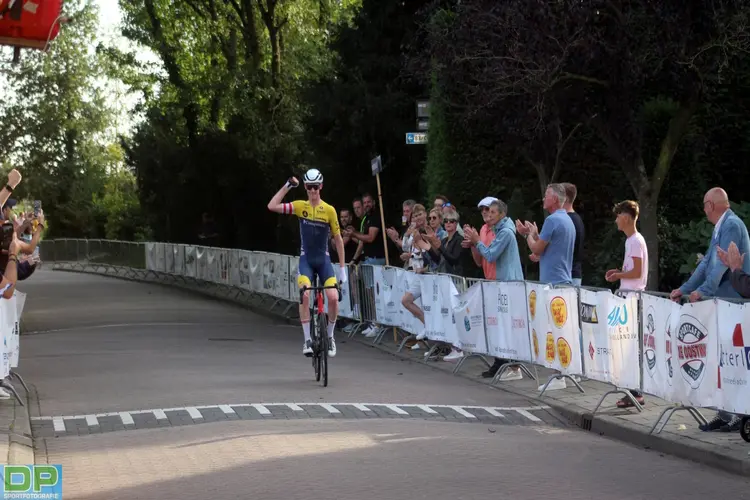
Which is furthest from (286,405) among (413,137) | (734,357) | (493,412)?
(413,137)

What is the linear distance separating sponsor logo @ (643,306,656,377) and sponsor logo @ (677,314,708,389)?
1.82 ft

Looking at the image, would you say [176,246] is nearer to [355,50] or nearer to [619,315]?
[355,50]

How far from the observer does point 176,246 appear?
128 ft

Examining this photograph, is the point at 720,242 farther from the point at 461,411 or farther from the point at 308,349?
the point at 308,349

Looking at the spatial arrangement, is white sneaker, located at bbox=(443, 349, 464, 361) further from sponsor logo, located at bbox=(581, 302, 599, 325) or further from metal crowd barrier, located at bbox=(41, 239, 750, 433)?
sponsor logo, located at bbox=(581, 302, 599, 325)

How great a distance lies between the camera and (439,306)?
679 inches

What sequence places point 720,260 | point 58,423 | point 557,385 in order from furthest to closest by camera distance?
point 557,385 < point 58,423 < point 720,260

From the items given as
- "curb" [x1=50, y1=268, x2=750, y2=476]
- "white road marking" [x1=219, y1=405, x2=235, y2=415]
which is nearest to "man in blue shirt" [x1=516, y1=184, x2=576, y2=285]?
"curb" [x1=50, y1=268, x2=750, y2=476]

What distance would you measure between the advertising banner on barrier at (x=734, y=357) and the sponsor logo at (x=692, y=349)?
291mm

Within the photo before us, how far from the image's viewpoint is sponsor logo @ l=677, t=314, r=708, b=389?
10.3m

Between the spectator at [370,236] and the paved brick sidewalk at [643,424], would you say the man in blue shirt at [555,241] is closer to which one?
the paved brick sidewalk at [643,424]

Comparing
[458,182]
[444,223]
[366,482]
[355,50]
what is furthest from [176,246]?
[366,482]

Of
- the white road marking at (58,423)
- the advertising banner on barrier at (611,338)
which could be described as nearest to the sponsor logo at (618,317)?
the advertising banner on barrier at (611,338)

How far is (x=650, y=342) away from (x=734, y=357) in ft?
5.05
